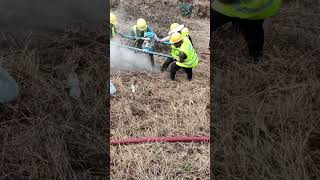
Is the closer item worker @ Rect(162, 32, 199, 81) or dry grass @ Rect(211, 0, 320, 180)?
dry grass @ Rect(211, 0, 320, 180)

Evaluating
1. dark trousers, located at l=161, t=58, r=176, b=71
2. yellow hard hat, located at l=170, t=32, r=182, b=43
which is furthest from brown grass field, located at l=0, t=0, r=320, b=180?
yellow hard hat, located at l=170, t=32, r=182, b=43

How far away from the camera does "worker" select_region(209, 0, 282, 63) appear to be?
577 centimetres

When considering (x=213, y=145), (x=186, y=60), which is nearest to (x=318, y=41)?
(x=186, y=60)

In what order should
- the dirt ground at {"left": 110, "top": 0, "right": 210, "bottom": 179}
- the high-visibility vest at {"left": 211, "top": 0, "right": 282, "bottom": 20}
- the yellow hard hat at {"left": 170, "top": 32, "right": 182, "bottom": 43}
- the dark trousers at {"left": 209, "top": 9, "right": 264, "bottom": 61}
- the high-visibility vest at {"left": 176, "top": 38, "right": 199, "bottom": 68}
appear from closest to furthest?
the dirt ground at {"left": 110, "top": 0, "right": 210, "bottom": 179} → the high-visibility vest at {"left": 211, "top": 0, "right": 282, "bottom": 20} → the dark trousers at {"left": 209, "top": 9, "right": 264, "bottom": 61} → the high-visibility vest at {"left": 176, "top": 38, "right": 199, "bottom": 68} → the yellow hard hat at {"left": 170, "top": 32, "right": 182, "bottom": 43}

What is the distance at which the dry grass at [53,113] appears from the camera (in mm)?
3701

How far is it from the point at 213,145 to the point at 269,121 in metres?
0.58

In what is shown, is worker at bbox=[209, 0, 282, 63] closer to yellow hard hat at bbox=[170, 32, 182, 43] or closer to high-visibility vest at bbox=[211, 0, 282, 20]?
high-visibility vest at bbox=[211, 0, 282, 20]

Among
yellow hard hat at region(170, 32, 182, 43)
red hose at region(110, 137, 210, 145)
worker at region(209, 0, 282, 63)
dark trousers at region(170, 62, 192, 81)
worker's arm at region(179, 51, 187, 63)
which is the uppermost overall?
worker at region(209, 0, 282, 63)

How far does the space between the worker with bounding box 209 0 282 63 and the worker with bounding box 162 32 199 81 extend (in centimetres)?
48

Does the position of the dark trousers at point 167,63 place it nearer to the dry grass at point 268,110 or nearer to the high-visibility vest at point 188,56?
the high-visibility vest at point 188,56

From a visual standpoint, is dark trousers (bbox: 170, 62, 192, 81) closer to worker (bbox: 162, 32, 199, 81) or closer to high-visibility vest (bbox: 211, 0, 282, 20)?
worker (bbox: 162, 32, 199, 81)

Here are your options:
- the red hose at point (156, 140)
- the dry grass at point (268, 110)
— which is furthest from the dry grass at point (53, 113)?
the dry grass at point (268, 110)

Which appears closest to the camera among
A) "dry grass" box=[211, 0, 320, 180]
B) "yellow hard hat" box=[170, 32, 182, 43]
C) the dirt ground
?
"dry grass" box=[211, 0, 320, 180]

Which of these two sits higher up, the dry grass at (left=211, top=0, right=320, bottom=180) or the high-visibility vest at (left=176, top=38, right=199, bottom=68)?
the high-visibility vest at (left=176, top=38, right=199, bottom=68)
